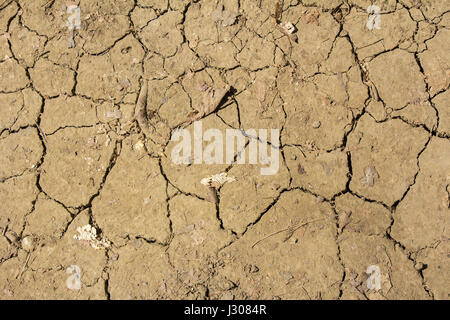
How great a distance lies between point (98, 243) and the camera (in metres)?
2.29

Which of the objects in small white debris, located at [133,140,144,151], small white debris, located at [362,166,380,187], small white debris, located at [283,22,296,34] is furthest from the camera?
small white debris, located at [283,22,296,34]

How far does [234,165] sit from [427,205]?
4.08ft

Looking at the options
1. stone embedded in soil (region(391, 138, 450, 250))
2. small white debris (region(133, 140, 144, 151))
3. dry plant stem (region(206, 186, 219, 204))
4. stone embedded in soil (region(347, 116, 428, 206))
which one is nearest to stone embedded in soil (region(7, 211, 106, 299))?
small white debris (region(133, 140, 144, 151))

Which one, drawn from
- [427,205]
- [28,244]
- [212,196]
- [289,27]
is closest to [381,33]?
[289,27]

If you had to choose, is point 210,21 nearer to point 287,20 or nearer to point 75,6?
point 287,20

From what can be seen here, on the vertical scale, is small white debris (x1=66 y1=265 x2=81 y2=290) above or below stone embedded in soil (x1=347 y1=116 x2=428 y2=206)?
below

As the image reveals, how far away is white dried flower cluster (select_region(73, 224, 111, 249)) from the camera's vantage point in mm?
A: 2281

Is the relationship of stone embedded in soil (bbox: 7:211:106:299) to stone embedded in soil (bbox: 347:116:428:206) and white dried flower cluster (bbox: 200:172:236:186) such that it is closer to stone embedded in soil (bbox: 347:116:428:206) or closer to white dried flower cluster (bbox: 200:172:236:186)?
white dried flower cluster (bbox: 200:172:236:186)

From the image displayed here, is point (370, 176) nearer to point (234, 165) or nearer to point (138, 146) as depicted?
point (234, 165)

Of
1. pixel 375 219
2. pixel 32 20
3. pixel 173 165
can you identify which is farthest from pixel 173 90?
pixel 375 219

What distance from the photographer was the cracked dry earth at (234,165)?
7.16 ft

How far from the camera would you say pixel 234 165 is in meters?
2.34
